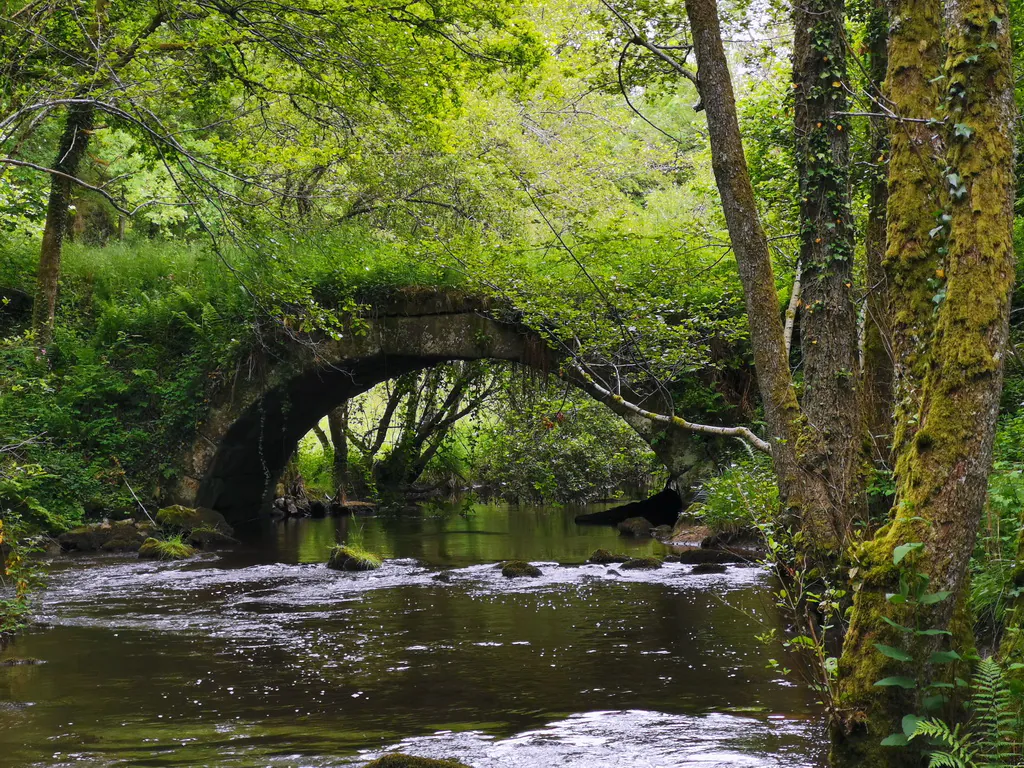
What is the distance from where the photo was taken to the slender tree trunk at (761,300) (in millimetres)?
6328

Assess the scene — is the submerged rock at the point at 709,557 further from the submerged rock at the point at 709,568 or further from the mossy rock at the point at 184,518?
the mossy rock at the point at 184,518

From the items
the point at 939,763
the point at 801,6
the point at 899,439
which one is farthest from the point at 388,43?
the point at 939,763

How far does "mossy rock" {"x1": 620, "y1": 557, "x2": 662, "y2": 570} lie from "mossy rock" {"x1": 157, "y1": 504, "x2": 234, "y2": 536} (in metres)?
7.31

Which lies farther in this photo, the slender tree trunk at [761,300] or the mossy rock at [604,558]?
the mossy rock at [604,558]

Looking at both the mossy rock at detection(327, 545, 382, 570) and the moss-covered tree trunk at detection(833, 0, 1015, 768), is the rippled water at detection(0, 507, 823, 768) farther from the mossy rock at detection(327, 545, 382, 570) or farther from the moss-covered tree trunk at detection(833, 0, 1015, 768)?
the moss-covered tree trunk at detection(833, 0, 1015, 768)

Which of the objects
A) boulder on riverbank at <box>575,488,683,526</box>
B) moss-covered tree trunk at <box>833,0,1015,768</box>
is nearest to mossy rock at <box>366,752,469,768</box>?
moss-covered tree trunk at <box>833,0,1015,768</box>

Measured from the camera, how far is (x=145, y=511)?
14.5m

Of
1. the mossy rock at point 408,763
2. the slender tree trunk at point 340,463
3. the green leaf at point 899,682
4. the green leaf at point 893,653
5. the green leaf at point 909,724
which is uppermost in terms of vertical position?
the slender tree trunk at point 340,463

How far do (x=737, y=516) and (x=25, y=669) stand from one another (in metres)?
8.26

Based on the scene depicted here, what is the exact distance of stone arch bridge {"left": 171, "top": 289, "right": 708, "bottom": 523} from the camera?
1435 centimetres

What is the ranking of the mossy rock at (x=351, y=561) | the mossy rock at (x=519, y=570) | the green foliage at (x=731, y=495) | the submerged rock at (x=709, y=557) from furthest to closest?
the mossy rock at (x=351, y=561) → the submerged rock at (x=709, y=557) → the green foliage at (x=731, y=495) → the mossy rock at (x=519, y=570)

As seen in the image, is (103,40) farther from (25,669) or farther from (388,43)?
(25,669)

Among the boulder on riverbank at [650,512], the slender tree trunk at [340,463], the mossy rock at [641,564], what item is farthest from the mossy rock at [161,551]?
the slender tree trunk at [340,463]

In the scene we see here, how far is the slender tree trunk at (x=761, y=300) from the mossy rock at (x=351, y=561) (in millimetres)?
6558
